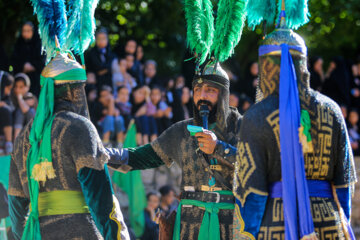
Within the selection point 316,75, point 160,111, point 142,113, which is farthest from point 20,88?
point 316,75

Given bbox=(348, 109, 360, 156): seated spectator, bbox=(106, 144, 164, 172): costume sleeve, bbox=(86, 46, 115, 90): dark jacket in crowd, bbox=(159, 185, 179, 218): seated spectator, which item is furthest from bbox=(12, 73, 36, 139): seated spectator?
bbox=(348, 109, 360, 156): seated spectator

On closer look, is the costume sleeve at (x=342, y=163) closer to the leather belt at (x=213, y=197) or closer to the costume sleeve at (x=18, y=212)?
the leather belt at (x=213, y=197)

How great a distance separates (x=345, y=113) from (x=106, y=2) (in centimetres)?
476

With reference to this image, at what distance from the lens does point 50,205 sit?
170 inches

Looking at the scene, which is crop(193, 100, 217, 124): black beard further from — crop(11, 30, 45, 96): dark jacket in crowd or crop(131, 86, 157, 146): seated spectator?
crop(11, 30, 45, 96): dark jacket in crowd

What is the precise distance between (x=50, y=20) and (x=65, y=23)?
4.8 inches

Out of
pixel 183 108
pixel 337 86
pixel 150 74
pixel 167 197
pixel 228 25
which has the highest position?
pixel 150 74

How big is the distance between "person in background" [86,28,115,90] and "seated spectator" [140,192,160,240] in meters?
1.81

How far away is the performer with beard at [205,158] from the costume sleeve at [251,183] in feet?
3.12

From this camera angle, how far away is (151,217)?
8.44 meters

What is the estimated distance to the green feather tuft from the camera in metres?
4.02

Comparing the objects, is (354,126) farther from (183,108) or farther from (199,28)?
(199,28)

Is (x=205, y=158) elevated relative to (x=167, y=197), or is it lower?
elevated

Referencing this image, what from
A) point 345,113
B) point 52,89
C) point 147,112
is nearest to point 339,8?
point 345,113
